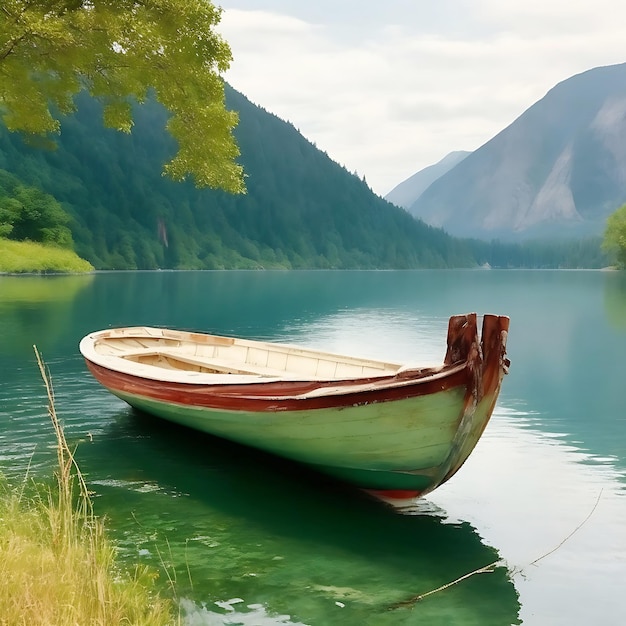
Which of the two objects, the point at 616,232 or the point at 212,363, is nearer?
the point at 212,363

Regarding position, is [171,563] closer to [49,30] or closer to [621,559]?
[621,559]

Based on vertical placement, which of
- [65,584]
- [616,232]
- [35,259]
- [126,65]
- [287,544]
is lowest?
[287,544]

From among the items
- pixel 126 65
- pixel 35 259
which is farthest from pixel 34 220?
pixel 126 65

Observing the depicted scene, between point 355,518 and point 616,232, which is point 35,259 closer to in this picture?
point 616,232

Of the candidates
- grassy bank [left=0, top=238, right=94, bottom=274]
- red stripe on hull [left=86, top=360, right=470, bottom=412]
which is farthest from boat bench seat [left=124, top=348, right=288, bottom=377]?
grassy bank [left=0, top=238, right=94, bottom=274]

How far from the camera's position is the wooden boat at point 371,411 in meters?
8.45

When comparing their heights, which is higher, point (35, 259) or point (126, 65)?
point (126, 65)

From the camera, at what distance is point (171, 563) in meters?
7.96

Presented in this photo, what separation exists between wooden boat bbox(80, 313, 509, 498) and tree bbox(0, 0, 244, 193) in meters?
6.47

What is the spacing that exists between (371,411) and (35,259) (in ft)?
A: 314

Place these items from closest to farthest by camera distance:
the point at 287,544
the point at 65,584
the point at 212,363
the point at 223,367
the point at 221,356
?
the point at 65,584, the point at 287,544, the point at 223,367, the point at 212,363, the point at 221,356

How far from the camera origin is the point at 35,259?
9681 cm

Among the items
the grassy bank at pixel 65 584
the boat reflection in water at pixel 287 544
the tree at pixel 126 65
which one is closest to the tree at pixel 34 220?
the tree at pixel 126 65

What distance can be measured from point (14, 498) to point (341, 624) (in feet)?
13.5
